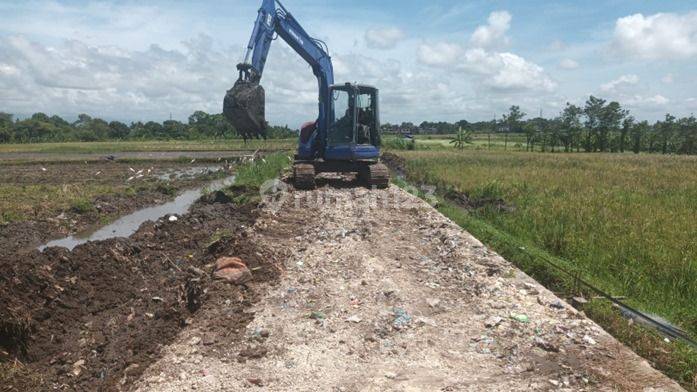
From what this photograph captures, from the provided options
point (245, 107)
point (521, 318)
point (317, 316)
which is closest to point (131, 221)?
point (245, 107)

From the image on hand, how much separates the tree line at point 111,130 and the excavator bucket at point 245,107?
169 feet

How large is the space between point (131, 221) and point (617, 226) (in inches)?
438

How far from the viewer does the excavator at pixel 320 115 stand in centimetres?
1302

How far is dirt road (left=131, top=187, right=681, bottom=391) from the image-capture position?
4.45 metres

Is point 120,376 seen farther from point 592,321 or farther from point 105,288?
point 592,321

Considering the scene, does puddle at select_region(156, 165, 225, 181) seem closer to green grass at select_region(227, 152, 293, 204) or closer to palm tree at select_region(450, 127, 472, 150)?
green grass at select_region(227, 152, 293, 204)

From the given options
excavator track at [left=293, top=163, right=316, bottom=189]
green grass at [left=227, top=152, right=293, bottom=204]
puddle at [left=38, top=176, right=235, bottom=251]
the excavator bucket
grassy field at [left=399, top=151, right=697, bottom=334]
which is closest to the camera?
grassy field at [left=399, top=151, right=697, bottom=334]

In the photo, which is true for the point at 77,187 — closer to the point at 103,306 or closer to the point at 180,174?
the point at 180,174

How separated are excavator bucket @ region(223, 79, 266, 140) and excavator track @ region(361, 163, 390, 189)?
393 cm

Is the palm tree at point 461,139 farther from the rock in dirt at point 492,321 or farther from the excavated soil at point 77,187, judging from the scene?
the rock in dirt at point 492,321

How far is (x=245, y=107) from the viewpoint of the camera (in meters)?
12.5

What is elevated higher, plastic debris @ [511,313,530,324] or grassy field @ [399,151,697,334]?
grassy field @ [399,151,697,334]

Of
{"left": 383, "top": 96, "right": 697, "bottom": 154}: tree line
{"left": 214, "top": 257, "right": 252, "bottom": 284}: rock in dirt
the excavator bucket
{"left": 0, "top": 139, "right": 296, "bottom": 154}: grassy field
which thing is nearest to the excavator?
the excavator bucket

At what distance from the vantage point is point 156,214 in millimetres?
14203
